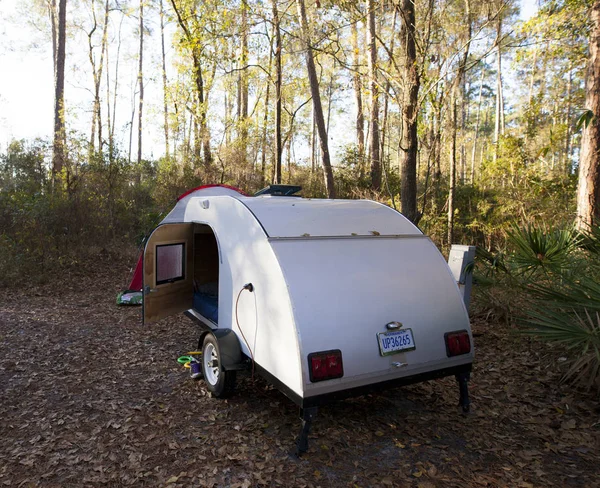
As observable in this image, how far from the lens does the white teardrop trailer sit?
319cm

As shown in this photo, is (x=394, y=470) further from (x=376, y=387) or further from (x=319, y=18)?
(x=319, y=18)

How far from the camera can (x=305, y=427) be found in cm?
319

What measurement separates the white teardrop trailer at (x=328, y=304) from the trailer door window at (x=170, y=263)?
1.24 m

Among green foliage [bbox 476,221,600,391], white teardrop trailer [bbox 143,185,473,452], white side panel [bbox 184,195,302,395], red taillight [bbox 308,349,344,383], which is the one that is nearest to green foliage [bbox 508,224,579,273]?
green foliage [bbox 476,221,600,391]

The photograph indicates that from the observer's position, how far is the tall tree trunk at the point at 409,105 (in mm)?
7289

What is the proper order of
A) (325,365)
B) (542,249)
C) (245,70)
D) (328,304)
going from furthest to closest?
1. (245,70)
2. (542,249)
3. (328,304)
4. (325,365)

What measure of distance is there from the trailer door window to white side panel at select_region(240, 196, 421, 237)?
192 cm

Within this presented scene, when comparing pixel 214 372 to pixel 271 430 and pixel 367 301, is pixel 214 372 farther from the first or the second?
pixel 367 301

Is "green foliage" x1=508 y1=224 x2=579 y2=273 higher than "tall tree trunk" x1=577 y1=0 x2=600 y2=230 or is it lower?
lower

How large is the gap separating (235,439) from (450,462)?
171 cm

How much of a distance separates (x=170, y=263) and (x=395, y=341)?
3.52 meters

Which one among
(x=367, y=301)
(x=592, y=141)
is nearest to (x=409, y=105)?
(x=592, y=141)

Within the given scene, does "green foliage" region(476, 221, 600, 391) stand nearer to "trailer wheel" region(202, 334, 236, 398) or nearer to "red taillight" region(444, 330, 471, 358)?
"red taillight" region(444, 330, 471, 358)

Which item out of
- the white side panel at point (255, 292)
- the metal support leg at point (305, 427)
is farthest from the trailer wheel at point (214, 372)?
the metal support leg at point (305, 427)
